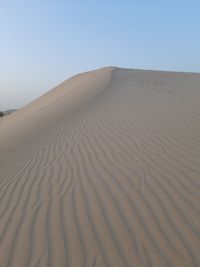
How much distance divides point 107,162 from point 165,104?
5.55m

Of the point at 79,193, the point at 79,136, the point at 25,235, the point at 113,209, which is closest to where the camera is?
the point at 25,235

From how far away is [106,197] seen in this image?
405 cm

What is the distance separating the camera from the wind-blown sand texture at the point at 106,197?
119 inches

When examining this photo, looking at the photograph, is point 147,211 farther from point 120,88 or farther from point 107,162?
point 120,88

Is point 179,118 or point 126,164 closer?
point 126,164

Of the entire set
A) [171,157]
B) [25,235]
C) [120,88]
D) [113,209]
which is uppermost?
[25,235]

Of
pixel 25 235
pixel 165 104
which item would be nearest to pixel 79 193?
pixel 25 235

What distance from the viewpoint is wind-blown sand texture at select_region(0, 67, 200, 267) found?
3020 mm

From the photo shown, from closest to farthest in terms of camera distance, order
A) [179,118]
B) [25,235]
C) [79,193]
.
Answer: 1. [25,235]
2. [79,193]
3. [179,118]

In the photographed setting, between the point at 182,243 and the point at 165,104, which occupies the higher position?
the point at 182,243

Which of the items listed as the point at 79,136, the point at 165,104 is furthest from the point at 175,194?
the point at 165,104

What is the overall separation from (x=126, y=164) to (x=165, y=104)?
5671 mm

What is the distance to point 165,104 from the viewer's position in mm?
10352

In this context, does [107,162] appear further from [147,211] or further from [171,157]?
[147,211]
